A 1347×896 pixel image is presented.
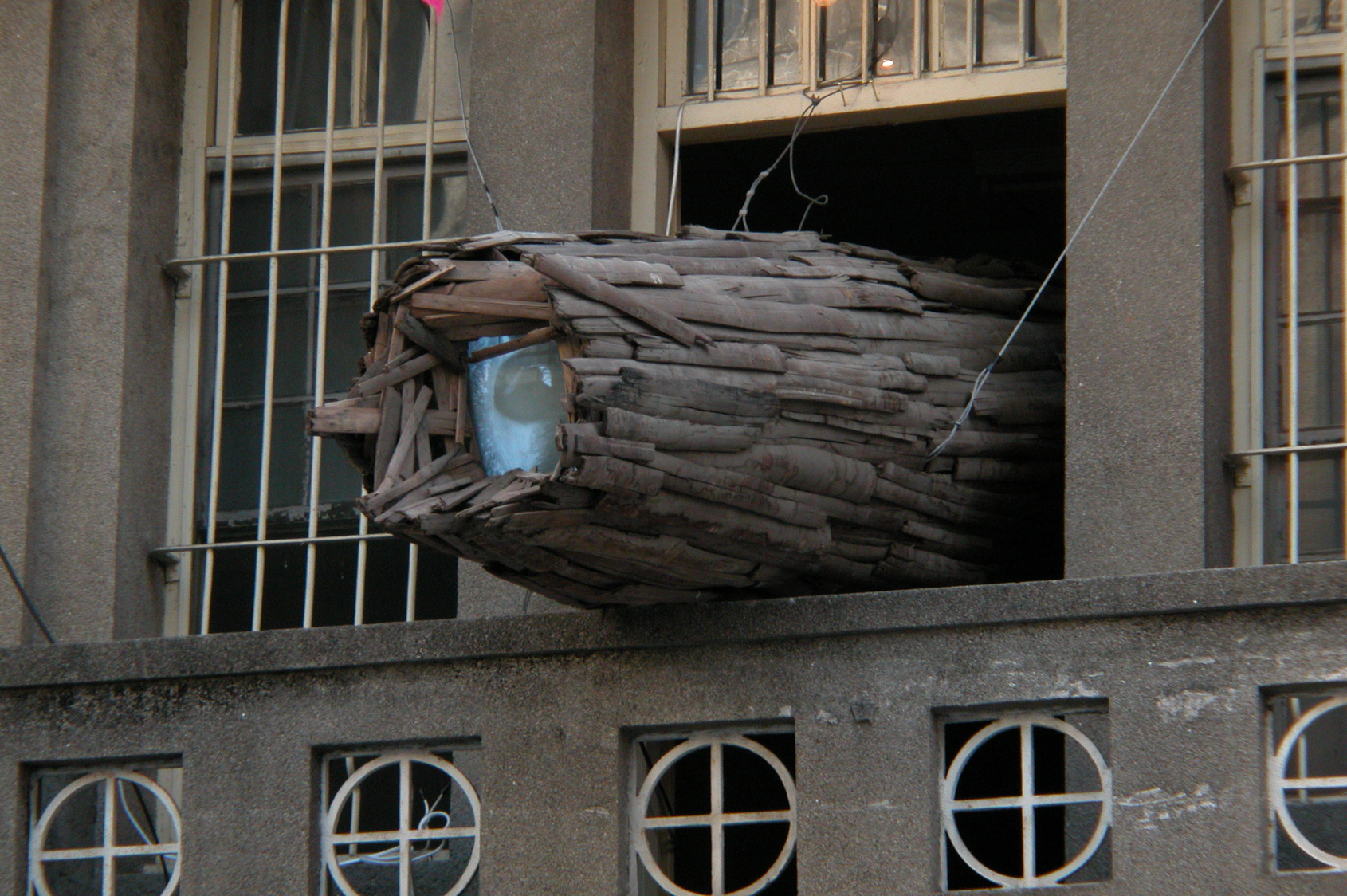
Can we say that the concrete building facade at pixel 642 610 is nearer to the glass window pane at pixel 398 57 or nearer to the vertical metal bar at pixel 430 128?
the vertical metal bar at pixel 430 128

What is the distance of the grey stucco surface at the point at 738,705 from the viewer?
6.16 meters

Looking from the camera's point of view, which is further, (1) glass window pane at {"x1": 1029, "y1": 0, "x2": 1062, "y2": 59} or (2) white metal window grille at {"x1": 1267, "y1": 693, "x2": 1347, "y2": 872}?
(1) glass window pane at {"x1": 1029, "y1": 0, "x2": 1062, "y2": 59}

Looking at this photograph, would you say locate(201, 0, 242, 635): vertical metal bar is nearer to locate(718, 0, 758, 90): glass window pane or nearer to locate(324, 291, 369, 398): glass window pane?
locate(324, 291, 369, 398): glass window pane

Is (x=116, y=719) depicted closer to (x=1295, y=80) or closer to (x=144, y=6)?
(x=144, y=6)

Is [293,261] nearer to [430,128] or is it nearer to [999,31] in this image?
[430,128]

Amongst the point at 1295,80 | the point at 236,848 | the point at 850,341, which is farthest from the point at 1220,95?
the point at 236,848

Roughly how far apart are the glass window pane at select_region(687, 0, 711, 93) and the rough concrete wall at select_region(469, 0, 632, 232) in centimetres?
31

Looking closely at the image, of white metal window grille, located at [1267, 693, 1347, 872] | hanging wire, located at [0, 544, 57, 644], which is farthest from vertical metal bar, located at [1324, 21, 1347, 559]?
hanging wire, located at [0, 544, 57, 644]

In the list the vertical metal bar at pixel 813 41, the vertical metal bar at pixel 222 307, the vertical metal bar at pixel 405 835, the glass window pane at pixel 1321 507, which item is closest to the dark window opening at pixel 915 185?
the vertical metal bar at pixel 813 41

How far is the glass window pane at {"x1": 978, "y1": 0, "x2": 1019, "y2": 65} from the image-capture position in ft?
26.4

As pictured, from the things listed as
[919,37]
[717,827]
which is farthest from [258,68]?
[717,827]

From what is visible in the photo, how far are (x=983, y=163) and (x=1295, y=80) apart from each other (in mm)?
3496

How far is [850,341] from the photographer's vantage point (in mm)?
6836

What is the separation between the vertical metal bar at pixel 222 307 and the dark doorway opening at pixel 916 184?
86.0 inches
